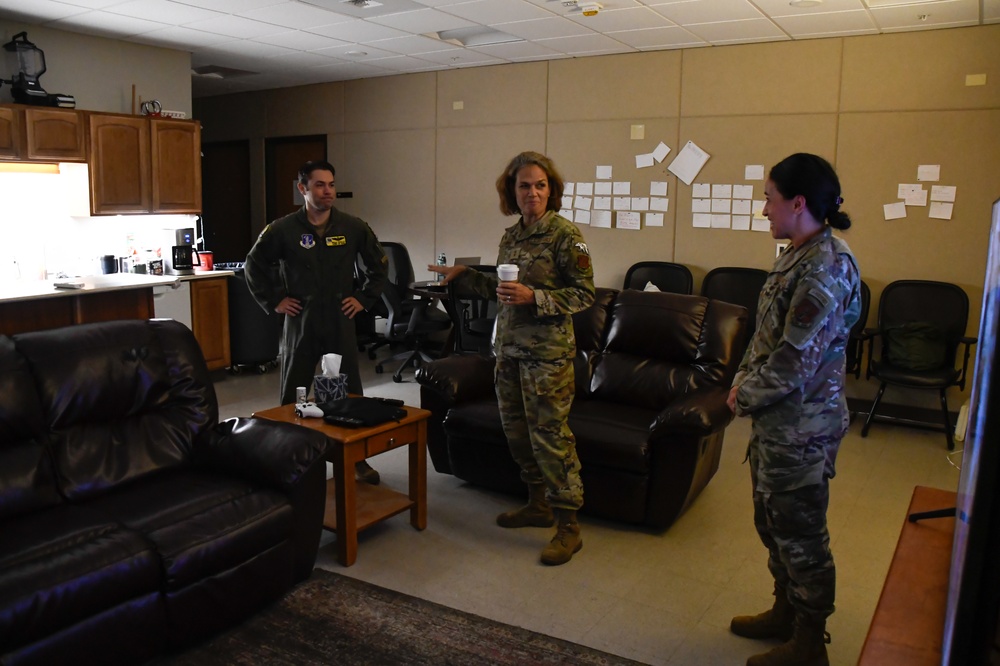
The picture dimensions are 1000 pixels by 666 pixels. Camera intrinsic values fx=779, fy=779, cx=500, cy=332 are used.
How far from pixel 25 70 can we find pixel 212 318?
7.07ft

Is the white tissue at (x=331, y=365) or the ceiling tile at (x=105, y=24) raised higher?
the ceiling tile at (x=105, y=24)

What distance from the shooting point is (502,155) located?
7.32m

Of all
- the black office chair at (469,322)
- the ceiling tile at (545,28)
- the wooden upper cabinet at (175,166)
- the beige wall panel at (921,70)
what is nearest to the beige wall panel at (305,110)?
the wooden upper cabinet at (175,166)

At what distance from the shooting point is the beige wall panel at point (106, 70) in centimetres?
580

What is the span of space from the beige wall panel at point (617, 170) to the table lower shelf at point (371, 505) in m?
3.75

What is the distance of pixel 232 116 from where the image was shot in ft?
29.9

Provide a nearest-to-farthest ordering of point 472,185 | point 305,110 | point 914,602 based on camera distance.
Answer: point 914,602 → point 472,185 → point 305,110

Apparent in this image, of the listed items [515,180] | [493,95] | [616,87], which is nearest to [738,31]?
[616,87]

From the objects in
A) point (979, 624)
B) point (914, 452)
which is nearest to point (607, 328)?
point (914, 452)

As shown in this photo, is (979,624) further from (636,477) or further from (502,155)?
(502,155)

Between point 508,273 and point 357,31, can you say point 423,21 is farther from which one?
point 508,273

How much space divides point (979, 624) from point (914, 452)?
14.4 ft

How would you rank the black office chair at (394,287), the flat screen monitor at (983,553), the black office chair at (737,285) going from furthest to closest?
the black office chair at (394,287) < the black office chair at (737,285) < the flat screen monitor at (983,553)

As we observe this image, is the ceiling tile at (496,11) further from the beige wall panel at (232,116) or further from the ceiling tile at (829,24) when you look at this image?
the beige wall panel at (232,116)
